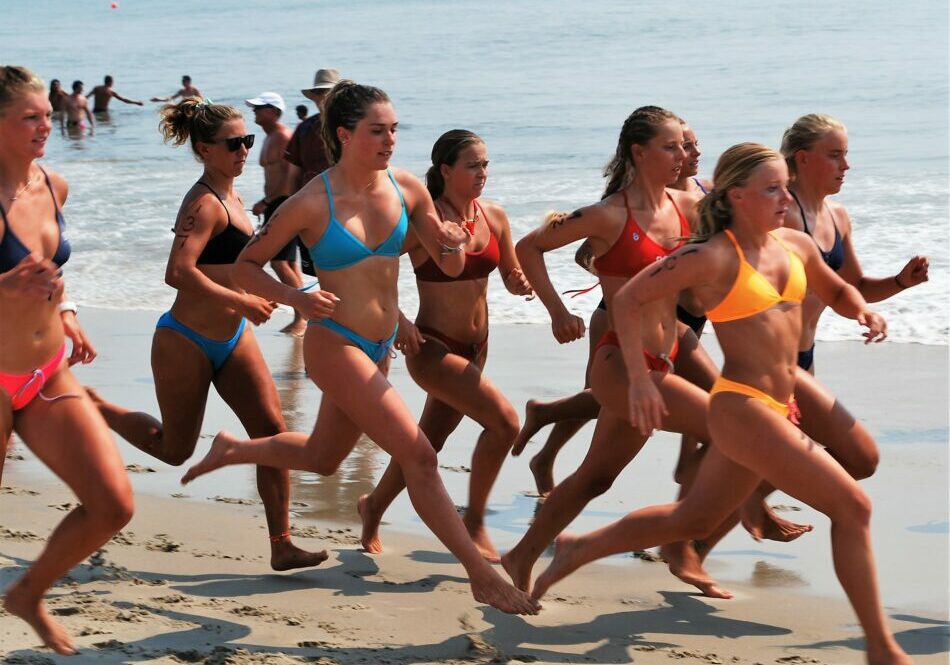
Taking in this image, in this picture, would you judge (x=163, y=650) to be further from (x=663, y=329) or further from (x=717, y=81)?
(x=717, y=81)

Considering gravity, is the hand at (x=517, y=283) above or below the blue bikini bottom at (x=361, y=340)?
above

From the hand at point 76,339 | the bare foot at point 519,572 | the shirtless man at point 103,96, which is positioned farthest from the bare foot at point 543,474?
the shirtless man at point 103,96

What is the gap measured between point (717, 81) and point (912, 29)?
37.6 feet

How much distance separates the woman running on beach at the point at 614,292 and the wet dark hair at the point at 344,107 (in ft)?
3.10

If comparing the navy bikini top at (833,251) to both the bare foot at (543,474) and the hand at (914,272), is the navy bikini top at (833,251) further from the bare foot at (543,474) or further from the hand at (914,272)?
the bare foot at (543,474)

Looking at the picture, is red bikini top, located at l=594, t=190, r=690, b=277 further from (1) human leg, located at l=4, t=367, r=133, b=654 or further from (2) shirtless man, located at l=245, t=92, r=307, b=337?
(2) shirtless man, located at l=245, t=92, r=307, b=337

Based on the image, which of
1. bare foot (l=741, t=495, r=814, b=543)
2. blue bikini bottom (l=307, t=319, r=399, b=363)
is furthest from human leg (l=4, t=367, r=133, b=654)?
bare foot (l=741, t=495, r=814, b=543)

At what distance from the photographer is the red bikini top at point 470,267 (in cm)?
608

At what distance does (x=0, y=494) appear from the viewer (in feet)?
23.0

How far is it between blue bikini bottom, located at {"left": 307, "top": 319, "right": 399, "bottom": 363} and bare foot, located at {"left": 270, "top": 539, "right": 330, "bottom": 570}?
3.08ft

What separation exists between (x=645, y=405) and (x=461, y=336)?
1575 millimetres

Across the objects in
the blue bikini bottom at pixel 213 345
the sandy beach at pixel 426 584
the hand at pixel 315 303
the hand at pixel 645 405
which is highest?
the hand at pixel 315 303

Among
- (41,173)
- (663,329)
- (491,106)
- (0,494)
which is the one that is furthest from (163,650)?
(491,106)

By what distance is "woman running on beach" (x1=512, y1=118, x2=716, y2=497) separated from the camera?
5621 mm
